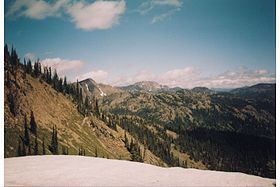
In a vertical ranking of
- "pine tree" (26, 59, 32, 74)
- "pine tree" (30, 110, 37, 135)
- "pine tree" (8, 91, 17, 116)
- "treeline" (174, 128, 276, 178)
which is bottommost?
"treeline" (174, 128, 276, 178)

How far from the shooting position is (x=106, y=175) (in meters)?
21.5

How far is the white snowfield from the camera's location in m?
19.6

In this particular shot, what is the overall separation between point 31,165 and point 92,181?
702 cm

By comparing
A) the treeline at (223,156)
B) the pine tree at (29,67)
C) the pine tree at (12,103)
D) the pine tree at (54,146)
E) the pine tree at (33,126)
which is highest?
the pine tree at (29,67)

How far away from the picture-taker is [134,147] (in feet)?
372

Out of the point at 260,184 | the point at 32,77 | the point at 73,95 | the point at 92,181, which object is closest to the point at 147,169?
the point at 92,181

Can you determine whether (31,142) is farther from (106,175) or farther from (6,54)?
(106,175)

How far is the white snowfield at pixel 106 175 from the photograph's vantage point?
1959 centimetres

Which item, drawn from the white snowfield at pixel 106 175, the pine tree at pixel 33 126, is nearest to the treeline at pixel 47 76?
the pine tree at pixel 33 126

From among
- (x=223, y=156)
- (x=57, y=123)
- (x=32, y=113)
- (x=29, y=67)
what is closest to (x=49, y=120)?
(x=57, y=123)

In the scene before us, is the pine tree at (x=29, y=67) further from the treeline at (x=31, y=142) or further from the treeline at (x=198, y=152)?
the treeline at (x=198, y=152)

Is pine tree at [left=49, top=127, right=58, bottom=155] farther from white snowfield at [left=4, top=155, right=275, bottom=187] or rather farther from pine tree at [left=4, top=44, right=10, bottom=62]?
white snowfield at [left=4, top=155, right=275, bottom=187]

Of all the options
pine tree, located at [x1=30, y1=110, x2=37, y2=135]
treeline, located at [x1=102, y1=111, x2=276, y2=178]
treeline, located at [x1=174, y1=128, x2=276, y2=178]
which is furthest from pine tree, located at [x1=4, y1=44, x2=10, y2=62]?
treeline, located at [x1=174, y1=128, x2=276, y2=178]

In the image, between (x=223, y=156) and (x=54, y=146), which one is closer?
(x=54, y=146)
